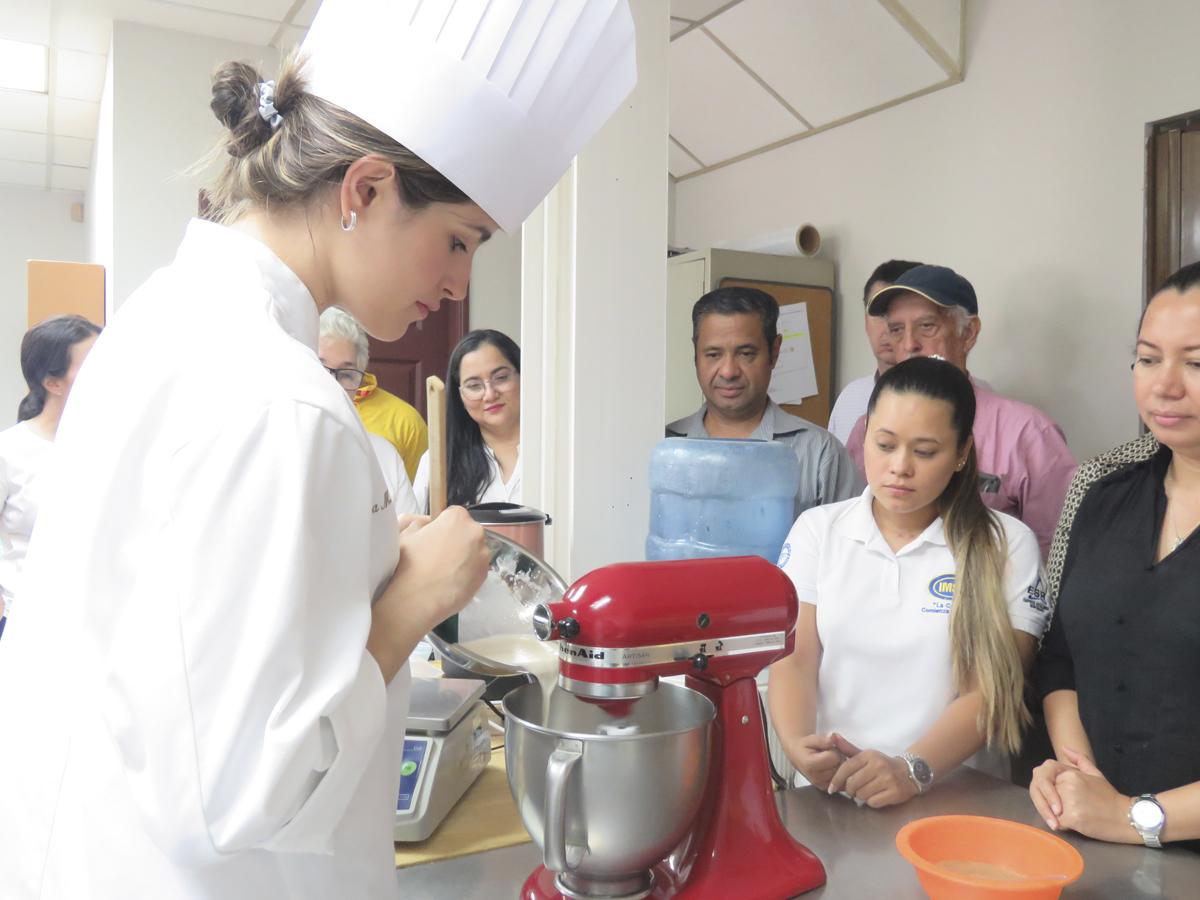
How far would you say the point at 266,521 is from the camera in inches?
21.9

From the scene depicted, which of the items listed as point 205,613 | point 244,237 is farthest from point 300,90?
point 205,613

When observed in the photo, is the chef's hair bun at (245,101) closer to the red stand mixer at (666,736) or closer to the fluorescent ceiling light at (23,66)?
the red stand mixer at (666,736)

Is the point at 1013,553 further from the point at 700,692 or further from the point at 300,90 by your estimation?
the point at 300,90

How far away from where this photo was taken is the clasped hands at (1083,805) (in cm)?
99

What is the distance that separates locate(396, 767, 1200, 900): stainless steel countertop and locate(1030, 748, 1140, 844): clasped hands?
0.01 m

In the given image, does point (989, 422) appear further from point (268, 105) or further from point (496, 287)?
point (496, 287)

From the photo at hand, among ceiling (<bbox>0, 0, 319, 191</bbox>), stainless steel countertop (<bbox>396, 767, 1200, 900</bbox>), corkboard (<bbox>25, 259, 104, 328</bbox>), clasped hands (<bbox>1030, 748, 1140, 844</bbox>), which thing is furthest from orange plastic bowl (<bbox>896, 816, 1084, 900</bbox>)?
corkboard (<bbox>25, 259, 104, 328</bbox>)

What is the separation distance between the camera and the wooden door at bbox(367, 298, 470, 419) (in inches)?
167

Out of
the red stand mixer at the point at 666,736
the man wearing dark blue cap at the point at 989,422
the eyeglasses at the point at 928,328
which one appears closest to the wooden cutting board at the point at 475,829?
the red stand mixer at the point at 666,736

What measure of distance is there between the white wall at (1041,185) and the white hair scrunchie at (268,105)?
8.05ft

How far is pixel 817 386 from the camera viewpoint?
11.5 feet

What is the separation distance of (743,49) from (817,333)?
1095mm

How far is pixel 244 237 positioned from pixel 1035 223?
2.71 meters

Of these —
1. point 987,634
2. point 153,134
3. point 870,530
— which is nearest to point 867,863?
point 987,634
